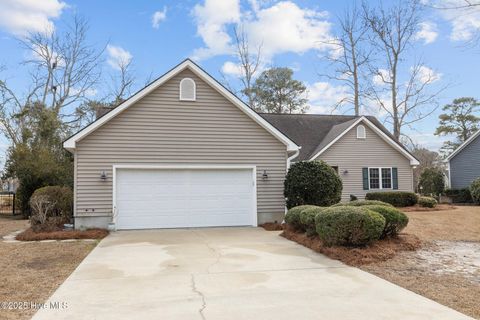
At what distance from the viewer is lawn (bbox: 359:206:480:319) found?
5.80 meters

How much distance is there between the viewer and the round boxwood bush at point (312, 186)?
13.5 meters

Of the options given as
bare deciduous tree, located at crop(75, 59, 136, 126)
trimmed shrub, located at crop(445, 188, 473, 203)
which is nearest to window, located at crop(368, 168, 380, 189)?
trimmed shrub, located at crop(445, 188, 473, 203)

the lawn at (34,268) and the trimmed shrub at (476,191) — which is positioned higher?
the trimmed shrub at (476,191)

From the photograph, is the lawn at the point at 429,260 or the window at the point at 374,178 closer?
the lawn at the point at 429,260

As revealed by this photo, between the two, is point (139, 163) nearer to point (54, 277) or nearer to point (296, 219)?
point (296, 219)

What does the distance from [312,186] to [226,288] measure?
7.83 meters

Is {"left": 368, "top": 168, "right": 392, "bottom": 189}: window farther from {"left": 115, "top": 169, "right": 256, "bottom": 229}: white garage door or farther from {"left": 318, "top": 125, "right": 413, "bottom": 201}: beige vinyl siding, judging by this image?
{"left": 115, "top": 169, "right": 256, "bottom": 229}: white garage door

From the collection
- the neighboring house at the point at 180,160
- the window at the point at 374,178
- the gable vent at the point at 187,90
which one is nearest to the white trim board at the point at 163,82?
the neighboring house at the point at 180,160

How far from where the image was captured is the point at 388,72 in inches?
1195

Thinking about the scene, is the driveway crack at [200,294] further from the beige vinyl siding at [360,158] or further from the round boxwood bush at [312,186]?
the beige vinyl siding at [360,158]

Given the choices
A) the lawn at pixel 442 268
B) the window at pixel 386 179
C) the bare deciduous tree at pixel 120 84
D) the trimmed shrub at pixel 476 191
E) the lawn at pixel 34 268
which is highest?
the bare deciduous tree at pixel 120 84

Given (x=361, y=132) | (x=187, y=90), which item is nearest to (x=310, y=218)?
(x=187, y=90)

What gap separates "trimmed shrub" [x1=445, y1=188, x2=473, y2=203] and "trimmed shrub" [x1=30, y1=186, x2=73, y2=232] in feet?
73.9

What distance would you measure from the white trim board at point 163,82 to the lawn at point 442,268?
5.60 meters
